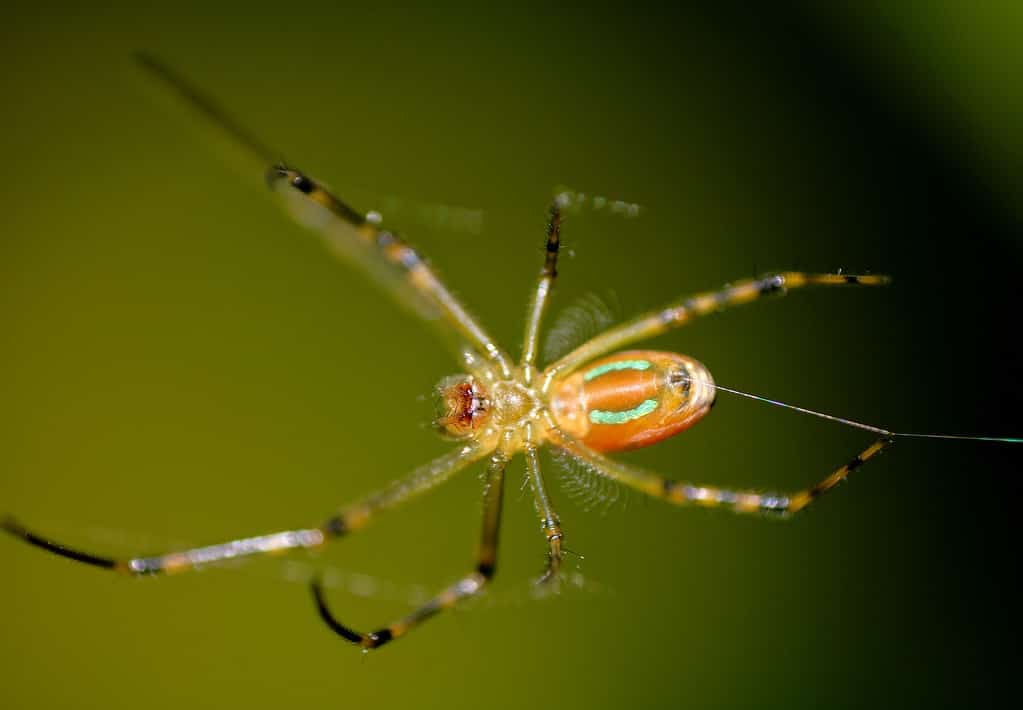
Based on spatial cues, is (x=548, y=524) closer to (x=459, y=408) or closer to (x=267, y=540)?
(x=459, y=408)

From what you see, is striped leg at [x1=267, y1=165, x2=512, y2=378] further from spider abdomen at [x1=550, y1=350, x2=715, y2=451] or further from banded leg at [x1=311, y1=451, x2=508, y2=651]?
→ banded leg at [x1=311, y1=451, x2=508, y2=651]

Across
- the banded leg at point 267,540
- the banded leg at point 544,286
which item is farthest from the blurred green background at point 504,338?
the banded leg at point 267,540

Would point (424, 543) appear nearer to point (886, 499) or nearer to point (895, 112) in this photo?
point (886, 499)

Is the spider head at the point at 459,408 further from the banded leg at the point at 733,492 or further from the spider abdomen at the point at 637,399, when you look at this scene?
the banded leg at the point at 733,492

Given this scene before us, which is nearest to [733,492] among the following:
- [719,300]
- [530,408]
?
[719,300]

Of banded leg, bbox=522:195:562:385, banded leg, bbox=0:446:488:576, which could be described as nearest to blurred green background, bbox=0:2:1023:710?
banded leg, bbox=522:195:562:385
